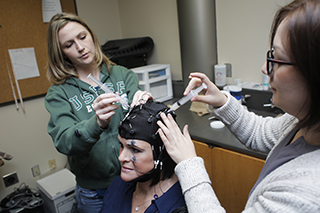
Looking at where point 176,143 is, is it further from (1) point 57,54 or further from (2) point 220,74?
(2) point 220,74

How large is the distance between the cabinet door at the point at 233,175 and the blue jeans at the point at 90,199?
0.86 m

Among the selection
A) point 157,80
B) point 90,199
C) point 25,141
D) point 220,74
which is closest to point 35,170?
point 25,141

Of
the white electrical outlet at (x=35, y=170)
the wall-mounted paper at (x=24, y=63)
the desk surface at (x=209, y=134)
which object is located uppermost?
the wall-mounted paper at (x=24, y=63)

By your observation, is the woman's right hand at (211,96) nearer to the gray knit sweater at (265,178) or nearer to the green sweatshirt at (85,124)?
the gray knit sweater at (265,178)

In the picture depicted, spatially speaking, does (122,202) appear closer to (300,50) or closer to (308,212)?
(308,212)

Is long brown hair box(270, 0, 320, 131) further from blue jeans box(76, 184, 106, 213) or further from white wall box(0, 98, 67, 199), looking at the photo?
white wall box(0, 98, 67, 199)

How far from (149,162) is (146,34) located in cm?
237

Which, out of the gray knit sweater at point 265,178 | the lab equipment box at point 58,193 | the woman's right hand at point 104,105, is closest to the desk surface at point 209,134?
the gray knit sweater at point 265,178

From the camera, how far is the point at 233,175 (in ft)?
5.52

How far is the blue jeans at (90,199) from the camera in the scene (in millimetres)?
1441

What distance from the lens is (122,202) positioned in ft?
3.96

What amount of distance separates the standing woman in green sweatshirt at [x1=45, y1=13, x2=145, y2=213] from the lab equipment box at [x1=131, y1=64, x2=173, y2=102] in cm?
99

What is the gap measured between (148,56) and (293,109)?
2.68 metres

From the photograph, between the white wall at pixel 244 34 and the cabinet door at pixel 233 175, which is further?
the white wall at pixel 244 34
